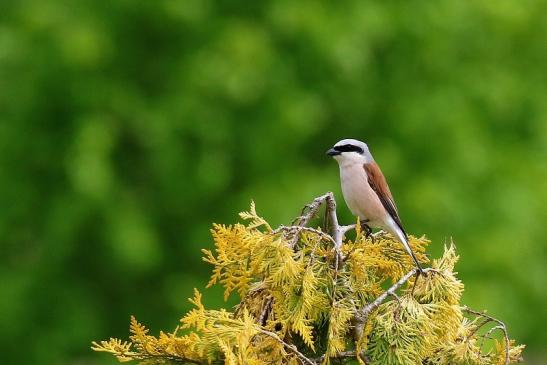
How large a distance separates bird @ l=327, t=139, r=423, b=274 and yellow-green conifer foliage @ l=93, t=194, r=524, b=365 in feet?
3.00

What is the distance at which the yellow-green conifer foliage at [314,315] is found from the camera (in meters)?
3.36

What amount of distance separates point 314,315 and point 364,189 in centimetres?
155

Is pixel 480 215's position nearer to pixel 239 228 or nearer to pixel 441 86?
pixel 441 86

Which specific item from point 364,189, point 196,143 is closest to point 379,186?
point 364,189

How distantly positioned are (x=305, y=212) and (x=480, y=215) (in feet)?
28.0

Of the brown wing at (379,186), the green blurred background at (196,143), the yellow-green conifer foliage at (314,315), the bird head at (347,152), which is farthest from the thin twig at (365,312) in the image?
the green blurred background at (196,143)

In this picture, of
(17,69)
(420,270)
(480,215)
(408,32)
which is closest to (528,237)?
(480,215)

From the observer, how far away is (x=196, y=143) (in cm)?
1101

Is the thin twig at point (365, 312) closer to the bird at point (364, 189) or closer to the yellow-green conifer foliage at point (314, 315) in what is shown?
the yellow-green conifer foliage at point (314, 315)

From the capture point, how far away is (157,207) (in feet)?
37.2

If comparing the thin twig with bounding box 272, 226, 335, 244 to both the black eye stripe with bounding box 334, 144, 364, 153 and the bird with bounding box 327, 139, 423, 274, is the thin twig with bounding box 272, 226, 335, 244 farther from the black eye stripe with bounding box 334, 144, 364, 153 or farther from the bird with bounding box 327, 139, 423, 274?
the black eye stripe with bounding box 334, 144, 364, 153

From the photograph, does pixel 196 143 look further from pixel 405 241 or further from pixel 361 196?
pixel 405 241

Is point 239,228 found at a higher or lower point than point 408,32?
lower

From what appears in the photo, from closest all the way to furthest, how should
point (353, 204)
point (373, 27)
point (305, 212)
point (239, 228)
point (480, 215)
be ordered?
point (239, 228) < point (305, 212) < point (353, 204) < point (373, 27) < point (480, 215)
